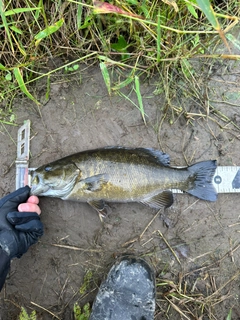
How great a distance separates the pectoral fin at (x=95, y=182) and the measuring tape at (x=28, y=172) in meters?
0.74

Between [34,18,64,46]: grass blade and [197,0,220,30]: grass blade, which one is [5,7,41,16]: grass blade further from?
[197,0,220,30]: grass blade

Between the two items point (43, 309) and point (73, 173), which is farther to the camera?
point (43, 309)

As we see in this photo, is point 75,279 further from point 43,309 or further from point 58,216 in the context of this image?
point 58,216

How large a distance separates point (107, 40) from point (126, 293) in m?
2.79

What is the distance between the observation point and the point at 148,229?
3.59 meters

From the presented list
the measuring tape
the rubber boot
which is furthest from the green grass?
the rubber boot

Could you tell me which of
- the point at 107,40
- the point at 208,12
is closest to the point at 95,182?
the point at 107,40

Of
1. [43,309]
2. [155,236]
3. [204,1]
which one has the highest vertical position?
[204,1]

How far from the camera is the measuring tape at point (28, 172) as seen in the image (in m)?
3.55

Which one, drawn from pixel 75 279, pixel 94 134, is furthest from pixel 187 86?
pixel 75 279

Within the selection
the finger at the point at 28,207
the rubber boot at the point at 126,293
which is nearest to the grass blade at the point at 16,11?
the finger at the point at 28,207

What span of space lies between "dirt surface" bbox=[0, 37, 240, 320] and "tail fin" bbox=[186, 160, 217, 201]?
0.69 ft

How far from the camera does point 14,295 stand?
3582 millimetres

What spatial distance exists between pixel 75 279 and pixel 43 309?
0.48 meters
